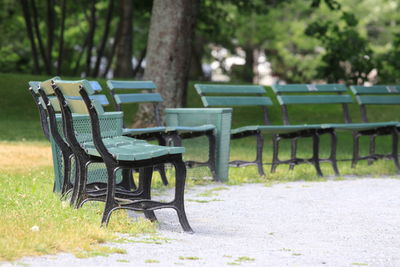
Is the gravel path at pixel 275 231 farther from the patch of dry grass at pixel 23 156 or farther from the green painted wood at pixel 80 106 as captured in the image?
the patch of dry grass at pixel 23 156

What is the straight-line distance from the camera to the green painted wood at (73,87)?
7180 millimetres

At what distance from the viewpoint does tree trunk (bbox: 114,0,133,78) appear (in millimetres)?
26953

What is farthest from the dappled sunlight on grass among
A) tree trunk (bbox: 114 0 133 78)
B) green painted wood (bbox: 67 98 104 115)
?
tree trunk (bbox: 114 0 133 78)

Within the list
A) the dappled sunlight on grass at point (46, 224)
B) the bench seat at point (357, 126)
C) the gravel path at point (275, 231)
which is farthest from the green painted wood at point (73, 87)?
the bench seat at point (357, 126)

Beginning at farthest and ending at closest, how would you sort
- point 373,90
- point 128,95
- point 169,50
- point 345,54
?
point 345,54
point 169,50
point 373,90
point 128,95

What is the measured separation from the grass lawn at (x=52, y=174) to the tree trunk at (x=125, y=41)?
3.56m

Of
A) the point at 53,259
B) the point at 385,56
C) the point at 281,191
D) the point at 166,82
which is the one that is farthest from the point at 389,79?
the point at 53,259

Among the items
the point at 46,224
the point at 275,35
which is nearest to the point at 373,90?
the point at 46,224

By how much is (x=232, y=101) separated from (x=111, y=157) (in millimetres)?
5458

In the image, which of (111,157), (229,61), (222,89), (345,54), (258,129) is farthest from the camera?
(229,61)

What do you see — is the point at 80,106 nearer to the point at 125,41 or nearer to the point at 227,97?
the point at 227,97

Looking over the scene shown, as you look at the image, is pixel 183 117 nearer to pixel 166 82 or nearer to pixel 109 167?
pixel 109 167

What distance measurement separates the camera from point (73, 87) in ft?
24.1

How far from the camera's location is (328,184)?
1140cm
